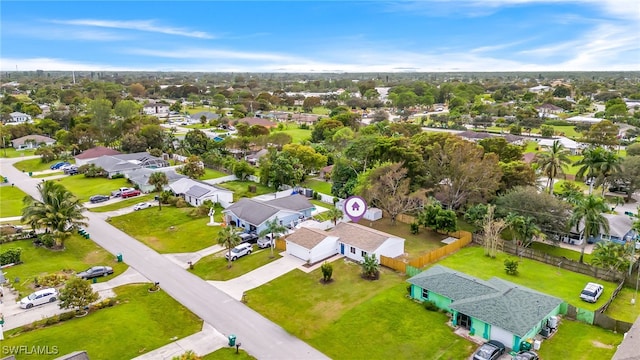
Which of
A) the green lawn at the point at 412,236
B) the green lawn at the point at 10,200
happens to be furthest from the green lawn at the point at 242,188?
the green lawn at the point at 10,200

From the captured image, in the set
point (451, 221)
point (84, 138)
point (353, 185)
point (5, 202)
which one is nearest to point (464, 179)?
point (451, 221)

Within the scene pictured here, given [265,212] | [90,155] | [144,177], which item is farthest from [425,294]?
Answer: [90,155]

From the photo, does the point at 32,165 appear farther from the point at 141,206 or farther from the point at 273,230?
the point at 273,230

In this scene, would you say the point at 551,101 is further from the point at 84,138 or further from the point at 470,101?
the point at 84,138

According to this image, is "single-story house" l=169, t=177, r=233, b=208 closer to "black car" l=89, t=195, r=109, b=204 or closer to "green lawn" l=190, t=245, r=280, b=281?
"black car" l=89, t=195, r=109, b=204

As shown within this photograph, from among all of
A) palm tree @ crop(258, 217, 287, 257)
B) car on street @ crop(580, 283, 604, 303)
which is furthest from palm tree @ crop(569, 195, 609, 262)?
palm tree @ crop(258, 217, 287, 257)
